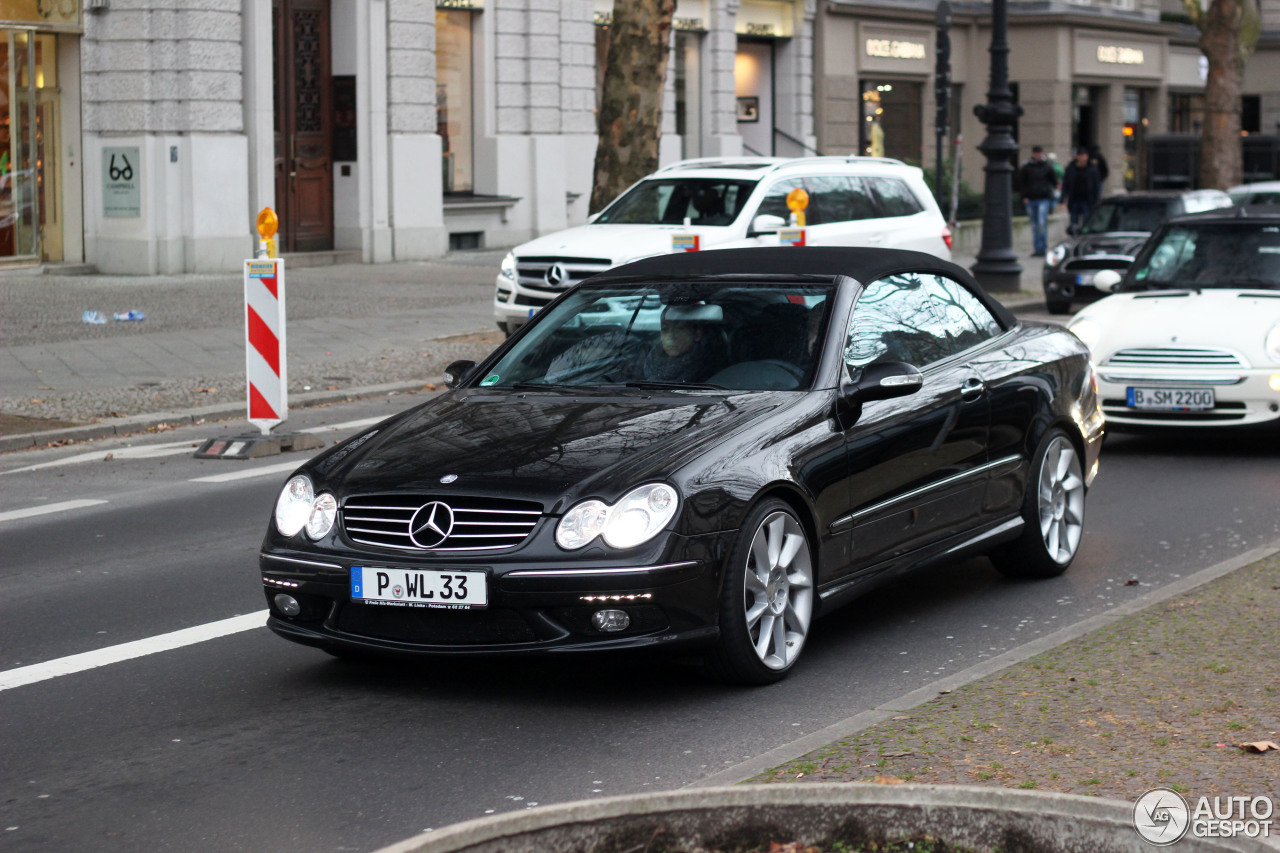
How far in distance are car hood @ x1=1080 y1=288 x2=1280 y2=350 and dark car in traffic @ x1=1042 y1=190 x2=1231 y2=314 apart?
9.95 metres

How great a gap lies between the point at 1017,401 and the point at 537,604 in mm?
2850

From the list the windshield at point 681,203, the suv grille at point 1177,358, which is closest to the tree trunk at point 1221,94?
the windshield at point 681,203

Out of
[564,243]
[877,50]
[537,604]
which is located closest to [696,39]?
[877,50]

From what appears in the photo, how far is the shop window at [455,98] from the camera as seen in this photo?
2956 cm

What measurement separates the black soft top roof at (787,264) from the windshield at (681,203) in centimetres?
976

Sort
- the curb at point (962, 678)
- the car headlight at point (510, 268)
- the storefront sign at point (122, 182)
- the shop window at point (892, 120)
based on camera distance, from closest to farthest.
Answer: the curb at point (962, 678), the car headlight at point (510, 268), the storefront sign at point (122, 182), the shop window at point (892, 120)

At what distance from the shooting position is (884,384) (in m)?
6.44

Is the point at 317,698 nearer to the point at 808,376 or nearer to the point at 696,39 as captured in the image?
the point at 808,376

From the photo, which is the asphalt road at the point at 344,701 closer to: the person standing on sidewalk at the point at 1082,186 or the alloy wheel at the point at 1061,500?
the alloy wheel at the point at 1061,500

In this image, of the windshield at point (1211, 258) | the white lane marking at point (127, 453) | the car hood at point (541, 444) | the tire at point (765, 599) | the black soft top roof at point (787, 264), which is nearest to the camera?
the car hood at point (541, 444)

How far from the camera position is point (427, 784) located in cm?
503

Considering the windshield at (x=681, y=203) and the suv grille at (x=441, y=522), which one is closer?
the suv grille at (x=441, y=522)

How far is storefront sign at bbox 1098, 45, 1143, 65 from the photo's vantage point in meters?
46.5

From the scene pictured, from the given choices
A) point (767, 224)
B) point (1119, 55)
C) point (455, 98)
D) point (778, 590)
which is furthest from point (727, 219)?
point (1119, 55)
